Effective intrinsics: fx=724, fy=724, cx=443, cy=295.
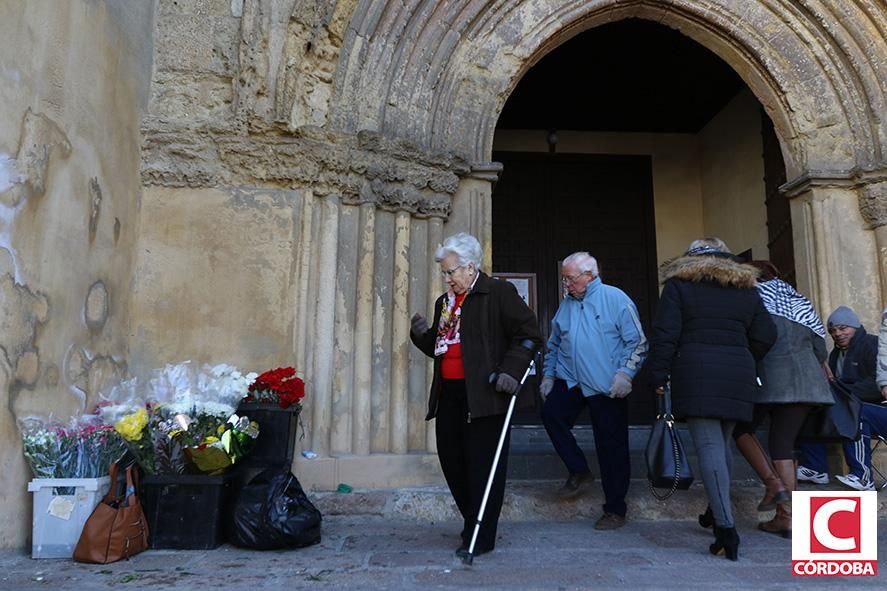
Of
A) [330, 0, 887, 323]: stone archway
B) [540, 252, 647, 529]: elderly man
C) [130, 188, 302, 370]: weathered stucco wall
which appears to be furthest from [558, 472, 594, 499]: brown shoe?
[130, 188, 302, 370]: weathered stucco wall

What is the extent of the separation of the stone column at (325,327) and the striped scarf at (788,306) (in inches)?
114

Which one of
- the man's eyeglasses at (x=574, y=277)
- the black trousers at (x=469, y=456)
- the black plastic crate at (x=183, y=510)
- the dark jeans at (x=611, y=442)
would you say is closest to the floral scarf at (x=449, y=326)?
the black trousers at (x=469, y=456)

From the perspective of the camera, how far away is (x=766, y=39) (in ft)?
20.4

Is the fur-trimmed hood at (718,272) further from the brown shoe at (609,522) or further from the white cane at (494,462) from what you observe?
the brown shoe at (609,522)

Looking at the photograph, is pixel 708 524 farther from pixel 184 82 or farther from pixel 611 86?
pixel 611 86

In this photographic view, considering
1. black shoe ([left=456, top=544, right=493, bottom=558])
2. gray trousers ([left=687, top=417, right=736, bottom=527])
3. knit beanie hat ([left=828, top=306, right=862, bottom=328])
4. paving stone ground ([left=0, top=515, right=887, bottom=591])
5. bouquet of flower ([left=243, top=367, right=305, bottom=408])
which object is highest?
knit beanie hat ([left=828, top=306, right=862, bottom=328])

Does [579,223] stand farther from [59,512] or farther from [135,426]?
[59,512]

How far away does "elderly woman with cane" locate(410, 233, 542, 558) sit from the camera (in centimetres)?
378

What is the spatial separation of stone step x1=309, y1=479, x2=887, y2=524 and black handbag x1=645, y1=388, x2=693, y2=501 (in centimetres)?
106

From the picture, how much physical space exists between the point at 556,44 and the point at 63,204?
4.11m

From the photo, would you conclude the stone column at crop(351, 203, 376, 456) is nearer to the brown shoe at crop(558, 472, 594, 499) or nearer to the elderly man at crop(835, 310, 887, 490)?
the brown shoe at crop(558, 472, 594, 499)

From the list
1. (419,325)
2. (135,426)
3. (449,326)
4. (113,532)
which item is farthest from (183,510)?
(449,326)

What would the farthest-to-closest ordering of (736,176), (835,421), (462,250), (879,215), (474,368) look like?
1. (736,176)
2. (879,215)
3. (835,421)
4. (462,250)
5. (474,368)

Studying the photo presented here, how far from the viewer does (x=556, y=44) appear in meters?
6.25
